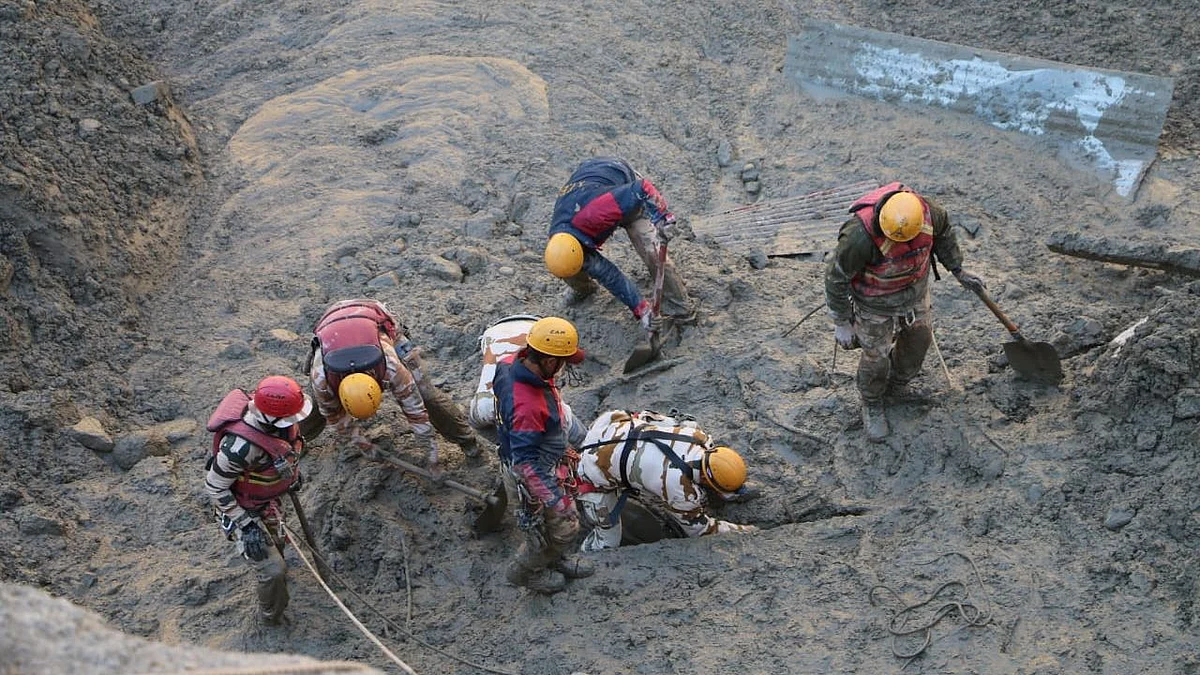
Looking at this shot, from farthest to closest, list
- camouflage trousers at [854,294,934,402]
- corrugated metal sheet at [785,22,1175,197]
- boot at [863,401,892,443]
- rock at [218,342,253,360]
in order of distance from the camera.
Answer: corrugated metal sheet at [785,22,1175,197] → rock at [218,342,253,360] → boot at [863,401,892,443] → camouflage trousers at [854,294,934,402]

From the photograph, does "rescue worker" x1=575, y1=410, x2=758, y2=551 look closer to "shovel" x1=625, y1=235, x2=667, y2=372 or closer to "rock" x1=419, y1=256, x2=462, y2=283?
"shovel" x1=625, y1=235, x2=667, y2=372

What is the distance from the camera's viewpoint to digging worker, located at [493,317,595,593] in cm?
541

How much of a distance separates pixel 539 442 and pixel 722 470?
3.21 ft

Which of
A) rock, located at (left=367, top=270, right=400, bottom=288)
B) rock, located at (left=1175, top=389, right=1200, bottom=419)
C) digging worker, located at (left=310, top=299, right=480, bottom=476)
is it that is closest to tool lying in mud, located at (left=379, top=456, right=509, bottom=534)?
digging worker, located at (left=310, top=299, right=480, bottom=476)

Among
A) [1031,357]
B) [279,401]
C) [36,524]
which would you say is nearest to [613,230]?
[279,401]

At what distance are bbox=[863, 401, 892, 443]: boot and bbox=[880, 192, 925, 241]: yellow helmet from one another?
4.13 feet

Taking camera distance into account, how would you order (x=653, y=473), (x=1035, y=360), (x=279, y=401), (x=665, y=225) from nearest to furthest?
(x=279, y=401), (x=653, y=473), (x=1035, y=360), (x=665, y=225)

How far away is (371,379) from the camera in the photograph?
18.9ft

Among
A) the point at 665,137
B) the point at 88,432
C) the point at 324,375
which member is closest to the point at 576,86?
the point at 665,137

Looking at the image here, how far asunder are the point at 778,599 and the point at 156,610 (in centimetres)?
345

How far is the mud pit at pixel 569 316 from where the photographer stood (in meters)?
5.54

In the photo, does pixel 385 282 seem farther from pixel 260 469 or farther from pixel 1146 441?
pixel 1146 441

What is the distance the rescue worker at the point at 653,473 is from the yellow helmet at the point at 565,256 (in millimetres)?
1172

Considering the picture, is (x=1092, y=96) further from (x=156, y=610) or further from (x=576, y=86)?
(x=156, y=610)
